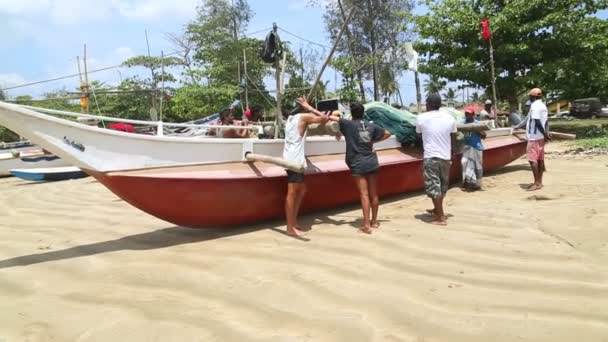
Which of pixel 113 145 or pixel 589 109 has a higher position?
pixel 589 109

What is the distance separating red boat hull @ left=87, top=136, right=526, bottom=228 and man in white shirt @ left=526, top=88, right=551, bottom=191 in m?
1.78

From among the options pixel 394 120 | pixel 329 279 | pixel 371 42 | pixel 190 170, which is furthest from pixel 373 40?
pixel 329 279

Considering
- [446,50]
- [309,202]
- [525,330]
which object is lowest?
[525,330]

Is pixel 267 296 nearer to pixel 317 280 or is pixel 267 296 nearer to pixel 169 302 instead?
pixel 317 280

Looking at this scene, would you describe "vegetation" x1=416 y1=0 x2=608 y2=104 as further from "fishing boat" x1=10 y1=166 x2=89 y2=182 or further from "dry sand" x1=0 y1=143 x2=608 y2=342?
"fishing boat" x1=10 y1=166 x2=89 y2=182

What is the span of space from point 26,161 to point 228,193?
12.8m

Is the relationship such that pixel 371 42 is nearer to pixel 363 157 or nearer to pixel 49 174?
pixel 49 174

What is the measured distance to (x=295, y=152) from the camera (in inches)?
187

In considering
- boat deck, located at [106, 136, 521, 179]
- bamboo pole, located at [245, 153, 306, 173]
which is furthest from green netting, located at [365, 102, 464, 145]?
bamboo pole, located at [245, 153, 306, 173]

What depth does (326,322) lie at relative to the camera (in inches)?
109

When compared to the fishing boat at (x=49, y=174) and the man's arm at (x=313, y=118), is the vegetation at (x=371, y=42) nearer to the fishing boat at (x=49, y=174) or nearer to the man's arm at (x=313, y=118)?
the fishing boat at (x=49, y=174)

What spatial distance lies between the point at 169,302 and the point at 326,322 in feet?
3.74

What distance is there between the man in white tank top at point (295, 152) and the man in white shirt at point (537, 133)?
10.9 feet

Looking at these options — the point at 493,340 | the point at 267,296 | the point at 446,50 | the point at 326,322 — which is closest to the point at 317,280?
the point at 267,296
